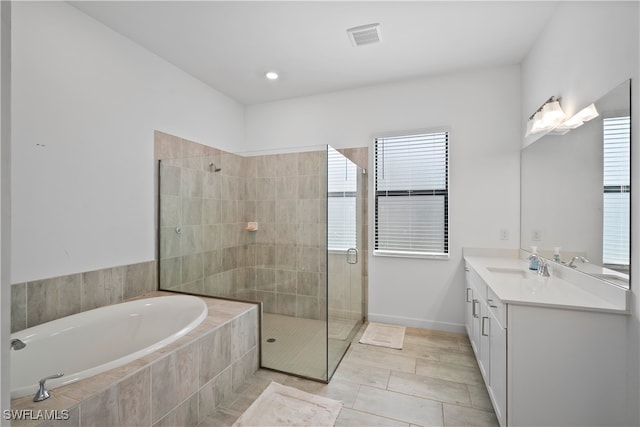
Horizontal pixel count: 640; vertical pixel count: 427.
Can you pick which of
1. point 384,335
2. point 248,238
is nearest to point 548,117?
point 384,335

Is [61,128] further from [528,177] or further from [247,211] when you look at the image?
[528,177]

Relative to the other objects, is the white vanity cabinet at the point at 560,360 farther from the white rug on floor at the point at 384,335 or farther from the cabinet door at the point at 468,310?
the white rug on floor at the point at 384,335

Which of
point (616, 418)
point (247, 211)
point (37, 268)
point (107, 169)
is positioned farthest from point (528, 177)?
point (37, 268)

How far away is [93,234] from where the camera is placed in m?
2.24

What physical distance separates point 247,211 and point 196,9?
1661mm

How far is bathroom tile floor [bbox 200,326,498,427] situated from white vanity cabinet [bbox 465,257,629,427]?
35 centimetres

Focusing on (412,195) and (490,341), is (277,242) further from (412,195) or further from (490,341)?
(490,341)

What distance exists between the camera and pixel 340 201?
104 inches

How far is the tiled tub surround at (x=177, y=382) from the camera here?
1.30 m

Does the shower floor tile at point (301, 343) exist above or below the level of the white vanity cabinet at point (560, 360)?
below

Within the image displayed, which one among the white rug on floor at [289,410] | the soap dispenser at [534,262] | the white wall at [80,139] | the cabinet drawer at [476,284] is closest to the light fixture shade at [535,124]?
the soap dispenser at [534,262]

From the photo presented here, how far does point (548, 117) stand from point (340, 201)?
1.70m

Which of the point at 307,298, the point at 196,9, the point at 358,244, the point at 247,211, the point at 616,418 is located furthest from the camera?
the point at 358,244

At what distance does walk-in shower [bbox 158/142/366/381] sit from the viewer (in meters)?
2.50
